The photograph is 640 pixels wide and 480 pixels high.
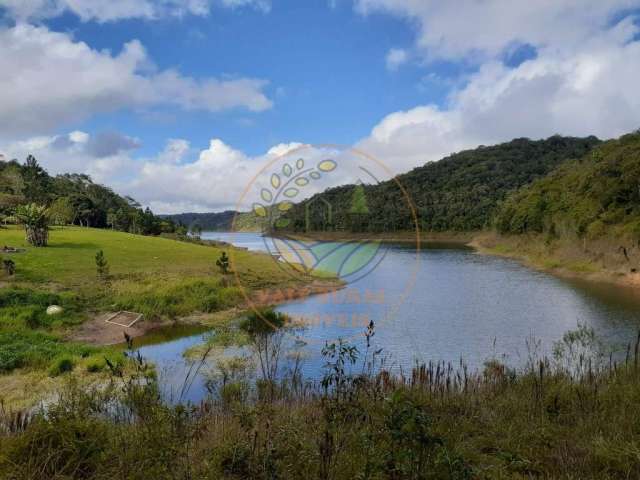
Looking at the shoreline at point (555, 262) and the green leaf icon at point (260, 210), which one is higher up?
the green leaf icon at point (260, 210)

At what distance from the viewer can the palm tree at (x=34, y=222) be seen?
28.8 meters

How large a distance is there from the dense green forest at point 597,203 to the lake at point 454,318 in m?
7.80

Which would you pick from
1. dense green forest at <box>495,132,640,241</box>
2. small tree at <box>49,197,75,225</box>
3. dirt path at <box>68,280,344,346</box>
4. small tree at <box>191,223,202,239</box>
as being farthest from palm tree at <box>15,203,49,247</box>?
small tree at <box>191,223,202,239</box>

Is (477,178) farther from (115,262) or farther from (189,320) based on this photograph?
(189,320)

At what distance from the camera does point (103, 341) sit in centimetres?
1580

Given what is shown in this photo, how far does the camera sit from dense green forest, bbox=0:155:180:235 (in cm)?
5082

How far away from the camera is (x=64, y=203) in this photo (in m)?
55.1

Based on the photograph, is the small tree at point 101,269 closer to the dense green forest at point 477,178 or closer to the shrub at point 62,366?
the shrub at point 62,366

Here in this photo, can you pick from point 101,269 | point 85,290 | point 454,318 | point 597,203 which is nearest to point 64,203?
point 101,269

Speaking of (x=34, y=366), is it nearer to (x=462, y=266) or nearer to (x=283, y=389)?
(x=283, y=389)

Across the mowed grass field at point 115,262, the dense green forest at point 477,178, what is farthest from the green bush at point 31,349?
the dense green forest at point 477,178

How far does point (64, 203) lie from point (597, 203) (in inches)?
2400

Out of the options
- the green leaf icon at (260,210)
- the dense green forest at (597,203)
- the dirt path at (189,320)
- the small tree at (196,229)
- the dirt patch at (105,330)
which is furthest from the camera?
the small tree at (196,229)

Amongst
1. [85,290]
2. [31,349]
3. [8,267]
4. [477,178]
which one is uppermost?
[477,178]
